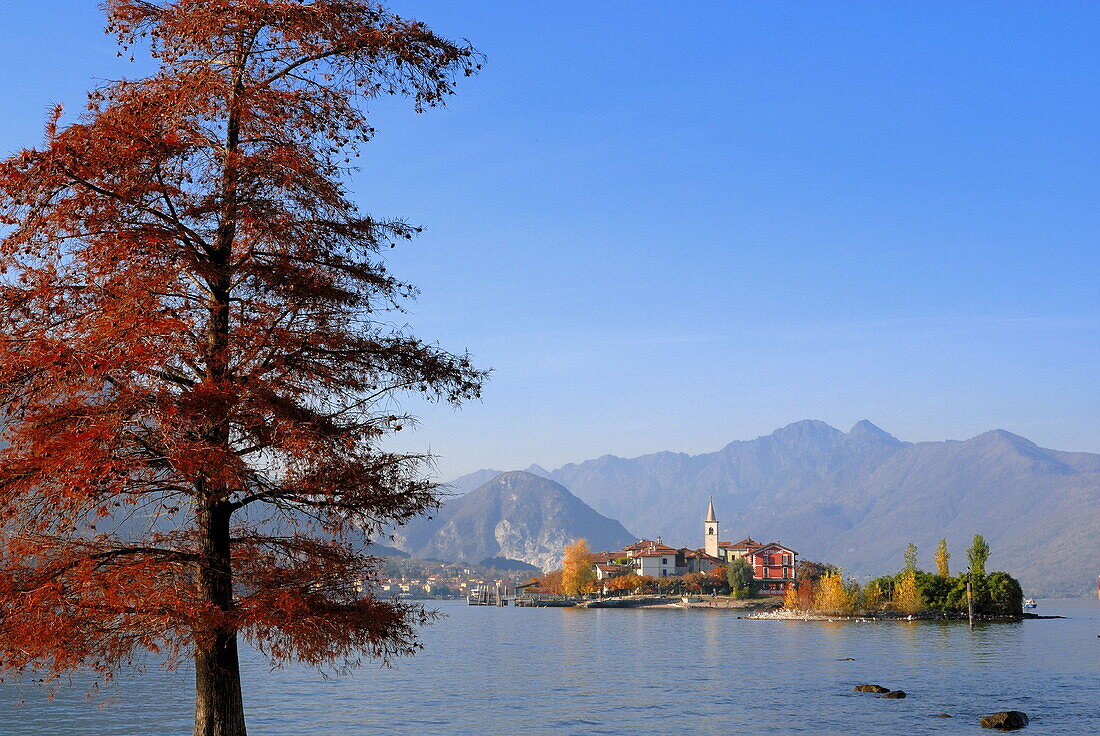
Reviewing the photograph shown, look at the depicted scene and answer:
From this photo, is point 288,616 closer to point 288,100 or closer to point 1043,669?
point 288,100

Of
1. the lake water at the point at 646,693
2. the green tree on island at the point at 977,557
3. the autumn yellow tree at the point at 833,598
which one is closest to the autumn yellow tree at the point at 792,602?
the autumn yellow tree at the point at 833,598

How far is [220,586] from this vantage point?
13406 mm

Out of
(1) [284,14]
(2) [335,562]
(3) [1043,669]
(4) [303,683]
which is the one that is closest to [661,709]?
(4) [303,683]

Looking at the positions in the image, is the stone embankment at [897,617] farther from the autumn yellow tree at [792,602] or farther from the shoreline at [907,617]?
the autumn yellow tree at [792,602]

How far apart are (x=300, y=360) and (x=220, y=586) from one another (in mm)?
3102

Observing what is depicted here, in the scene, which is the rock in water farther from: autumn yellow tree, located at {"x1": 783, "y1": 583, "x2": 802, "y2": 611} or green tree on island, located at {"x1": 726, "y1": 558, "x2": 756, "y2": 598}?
green tree on island, located at {"x1": 726, "y1": 558, "x2": 756, "y2": 598}

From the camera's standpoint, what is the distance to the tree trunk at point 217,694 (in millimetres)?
13125

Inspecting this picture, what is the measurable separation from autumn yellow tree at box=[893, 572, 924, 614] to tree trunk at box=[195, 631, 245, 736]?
441ft

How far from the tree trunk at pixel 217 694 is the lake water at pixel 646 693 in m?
10.1

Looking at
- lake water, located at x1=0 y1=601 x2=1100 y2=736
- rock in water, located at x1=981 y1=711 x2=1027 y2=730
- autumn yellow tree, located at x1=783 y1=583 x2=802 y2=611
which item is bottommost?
autumn yellow tree, located at x1=783 y1=583 x2=802 y2=611

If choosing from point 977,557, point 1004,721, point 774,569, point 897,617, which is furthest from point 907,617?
point 1004,721

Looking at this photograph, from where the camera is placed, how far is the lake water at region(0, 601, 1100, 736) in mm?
43625

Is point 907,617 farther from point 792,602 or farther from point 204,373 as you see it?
point 204,373

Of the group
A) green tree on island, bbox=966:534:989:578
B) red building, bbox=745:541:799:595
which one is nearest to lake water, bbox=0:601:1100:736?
green tree on island, bbox=966:534:989:578
